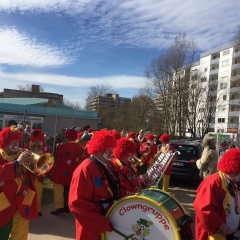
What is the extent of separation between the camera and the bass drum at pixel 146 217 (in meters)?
2.68

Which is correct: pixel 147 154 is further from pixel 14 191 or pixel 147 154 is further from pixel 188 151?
pixel 14 191

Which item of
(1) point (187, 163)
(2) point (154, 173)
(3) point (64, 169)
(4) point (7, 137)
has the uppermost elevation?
(4) point (7, 137)

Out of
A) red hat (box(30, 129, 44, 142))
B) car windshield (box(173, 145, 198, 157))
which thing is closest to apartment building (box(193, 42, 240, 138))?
car windshield (box(173, 145, 198, 157))

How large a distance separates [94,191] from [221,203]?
4.39ft

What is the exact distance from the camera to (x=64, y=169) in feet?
20.1

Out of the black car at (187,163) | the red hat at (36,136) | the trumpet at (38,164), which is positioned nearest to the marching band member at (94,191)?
the trumpet at (38,164)

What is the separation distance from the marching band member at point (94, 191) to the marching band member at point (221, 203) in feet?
2.98

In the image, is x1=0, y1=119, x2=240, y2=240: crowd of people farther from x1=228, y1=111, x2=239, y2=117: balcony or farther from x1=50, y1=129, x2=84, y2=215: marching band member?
x1=228, y1=111, x2=239, y2=117: balcony

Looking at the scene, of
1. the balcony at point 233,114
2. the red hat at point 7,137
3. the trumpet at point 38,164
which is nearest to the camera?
the trumpet at point 38,164

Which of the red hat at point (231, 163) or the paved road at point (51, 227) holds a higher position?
the red hat at point (231, 163)

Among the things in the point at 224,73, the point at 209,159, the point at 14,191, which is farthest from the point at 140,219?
the point at 224,73

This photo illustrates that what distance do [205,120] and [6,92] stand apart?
56.2 meters

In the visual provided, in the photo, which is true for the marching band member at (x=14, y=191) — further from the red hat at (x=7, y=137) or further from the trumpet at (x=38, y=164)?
the trumpet at (x=38, y=164)

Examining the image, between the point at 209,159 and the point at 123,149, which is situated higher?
the point at 123,149
